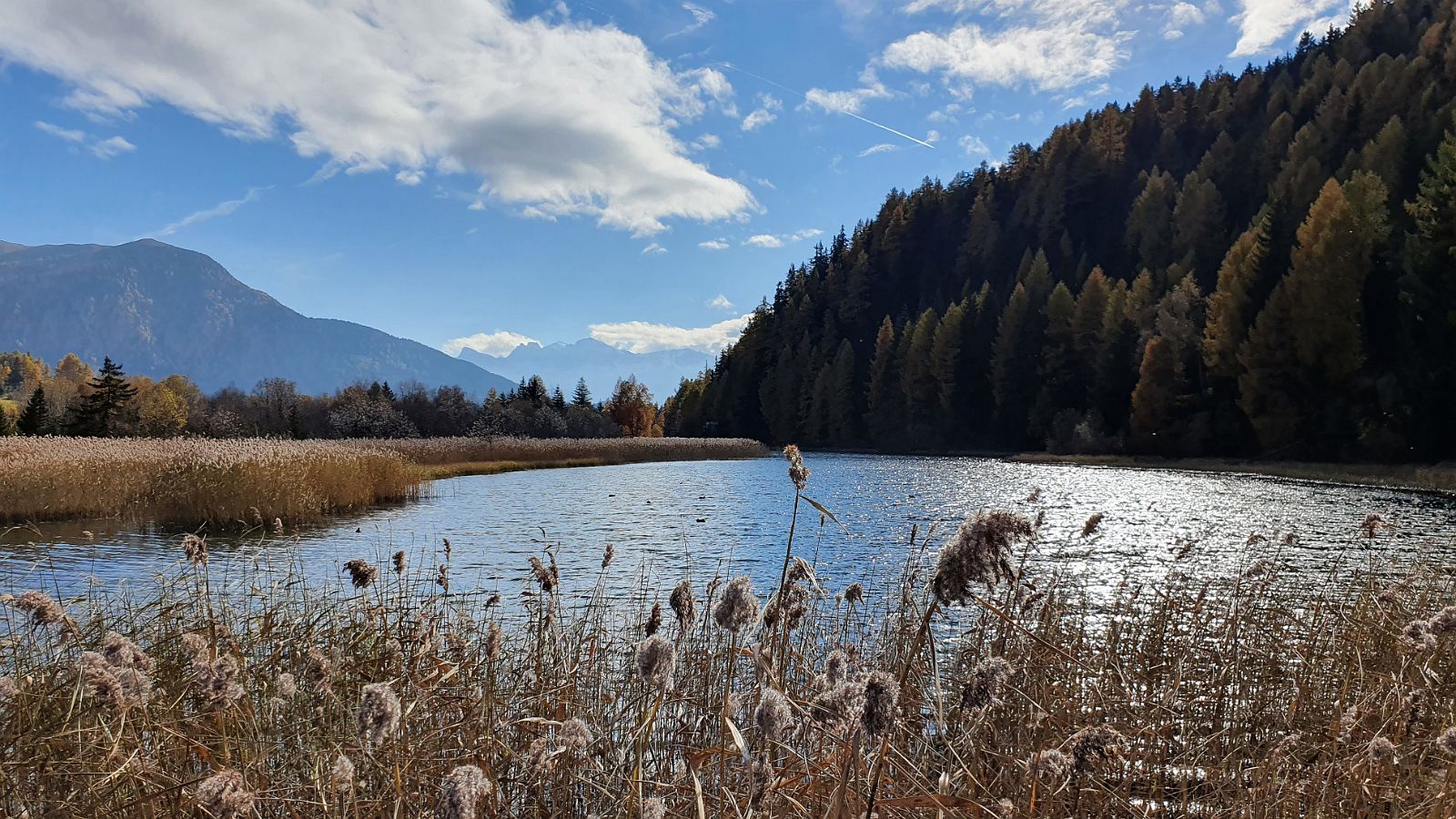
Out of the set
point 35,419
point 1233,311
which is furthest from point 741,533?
point 35,419

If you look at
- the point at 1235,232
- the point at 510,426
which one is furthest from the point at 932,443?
the point at 510,426

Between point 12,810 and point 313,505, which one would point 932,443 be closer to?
point 313,505

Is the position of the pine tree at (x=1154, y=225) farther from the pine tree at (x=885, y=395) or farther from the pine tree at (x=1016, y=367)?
the pine tree at (x=885, y=395)

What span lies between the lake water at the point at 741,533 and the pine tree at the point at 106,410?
99.1ft

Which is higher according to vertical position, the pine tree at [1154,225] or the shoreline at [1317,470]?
the pine tree at [1154,225]

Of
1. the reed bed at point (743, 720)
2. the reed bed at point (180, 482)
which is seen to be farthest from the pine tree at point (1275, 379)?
the reed bed at point (180, 482)

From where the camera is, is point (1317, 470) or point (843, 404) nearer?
point (1317, 470)

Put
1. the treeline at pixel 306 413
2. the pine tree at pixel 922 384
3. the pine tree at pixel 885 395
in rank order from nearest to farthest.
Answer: the treeline at pixel 306 413 → the pine tree at pixel 922 384 → the pine tree at pixel 885 395

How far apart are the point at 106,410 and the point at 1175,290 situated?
2740 inches

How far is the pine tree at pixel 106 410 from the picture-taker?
163 ft

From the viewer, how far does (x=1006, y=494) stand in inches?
1145

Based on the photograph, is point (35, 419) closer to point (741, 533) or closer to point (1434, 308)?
point (741, 533)

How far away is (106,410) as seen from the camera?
5072 cm

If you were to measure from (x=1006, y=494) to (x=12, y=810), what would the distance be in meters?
28.8
